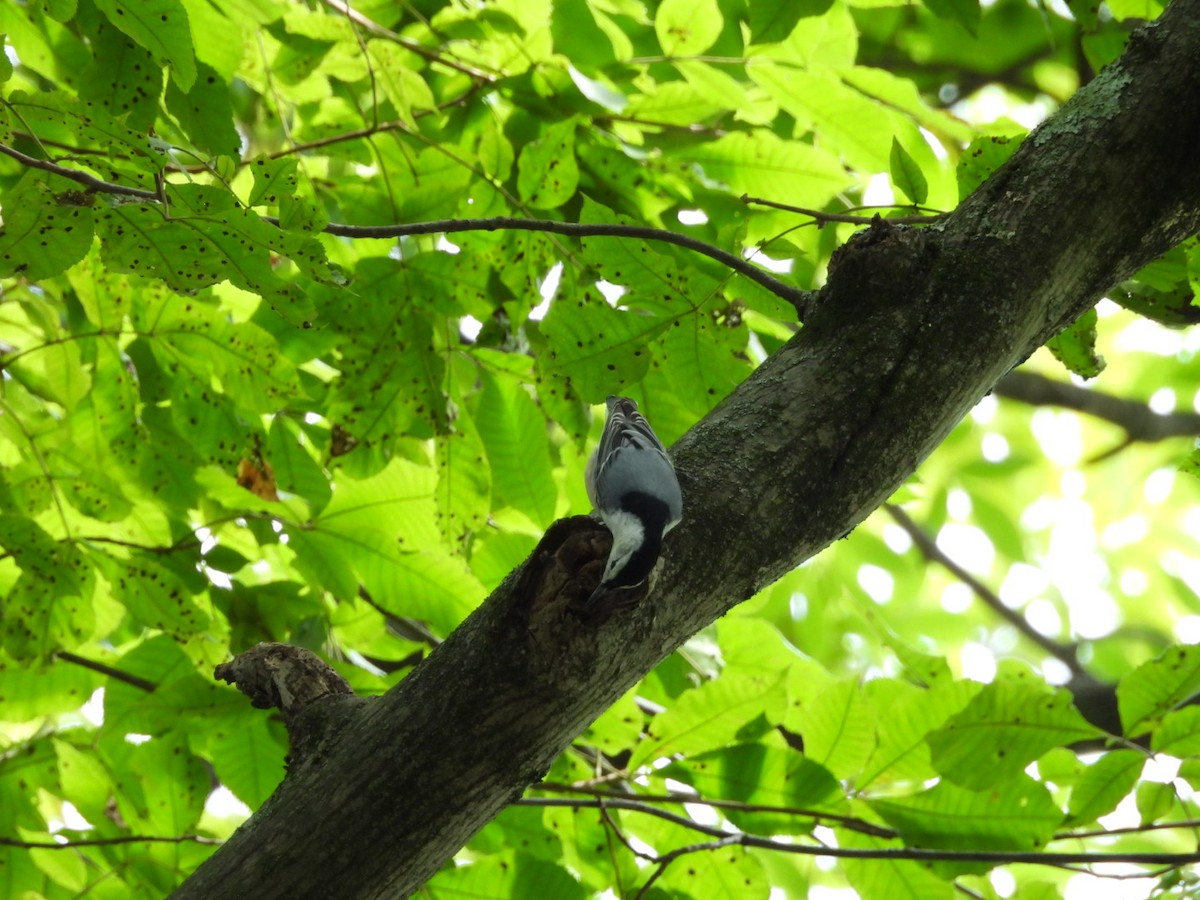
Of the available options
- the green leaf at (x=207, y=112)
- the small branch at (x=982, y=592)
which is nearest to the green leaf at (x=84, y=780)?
the green leaf at (x=207, y=112)

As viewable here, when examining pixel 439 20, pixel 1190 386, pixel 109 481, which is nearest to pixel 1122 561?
pixel 1190 386

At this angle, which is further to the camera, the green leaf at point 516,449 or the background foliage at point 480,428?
the green leaf at point 516,449

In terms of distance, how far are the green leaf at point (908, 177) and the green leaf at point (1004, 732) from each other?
3.27 feet

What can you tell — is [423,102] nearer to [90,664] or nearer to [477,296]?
[477,296]

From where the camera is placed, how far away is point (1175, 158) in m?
1.73

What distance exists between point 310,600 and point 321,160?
5.68 feet

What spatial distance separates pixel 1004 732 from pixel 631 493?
99cm

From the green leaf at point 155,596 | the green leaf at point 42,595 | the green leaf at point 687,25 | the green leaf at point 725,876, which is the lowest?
the green leaf at point 725,876

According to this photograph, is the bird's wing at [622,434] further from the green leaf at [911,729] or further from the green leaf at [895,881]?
the green leaf at [895,881]

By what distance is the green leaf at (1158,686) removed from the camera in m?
2.16

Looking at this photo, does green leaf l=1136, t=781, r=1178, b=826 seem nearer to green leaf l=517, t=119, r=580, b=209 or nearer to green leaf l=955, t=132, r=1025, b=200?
green leaf l=955, t=132, r=1025, b=200

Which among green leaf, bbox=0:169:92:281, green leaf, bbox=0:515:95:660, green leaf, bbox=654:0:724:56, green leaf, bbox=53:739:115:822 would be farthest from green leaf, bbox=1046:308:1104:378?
green leaf, bbox=53:739:115:822

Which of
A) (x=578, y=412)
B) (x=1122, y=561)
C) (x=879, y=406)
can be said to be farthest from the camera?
(x=1122, y=561)

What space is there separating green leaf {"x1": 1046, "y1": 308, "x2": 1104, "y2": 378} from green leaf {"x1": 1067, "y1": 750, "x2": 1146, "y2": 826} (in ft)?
2.62
